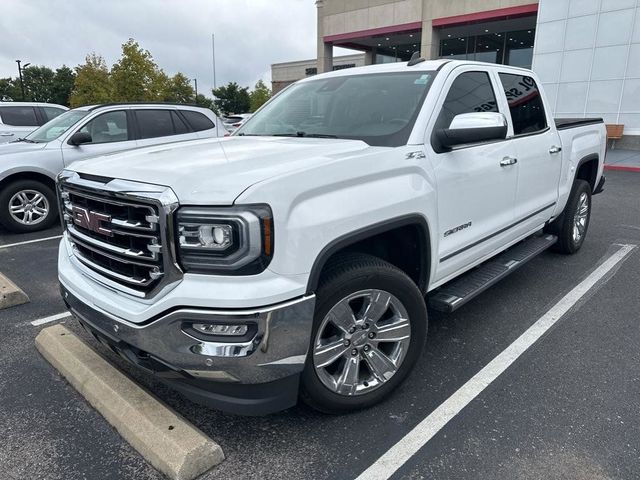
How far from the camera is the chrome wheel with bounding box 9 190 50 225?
6969mm

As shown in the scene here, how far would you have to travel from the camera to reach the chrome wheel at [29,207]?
22.9 ft

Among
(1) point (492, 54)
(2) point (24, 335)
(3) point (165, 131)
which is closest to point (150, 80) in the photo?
(1) point (492, 54)

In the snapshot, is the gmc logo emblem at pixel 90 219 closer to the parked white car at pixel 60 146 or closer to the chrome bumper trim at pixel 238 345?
the chrome bumper trim at pixel 238 345

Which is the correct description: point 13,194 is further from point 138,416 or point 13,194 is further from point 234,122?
point 234,122

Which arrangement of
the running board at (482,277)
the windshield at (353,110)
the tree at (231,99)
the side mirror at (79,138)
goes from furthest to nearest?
the tree at (231,99) → the side mirror at (79,138) → the running board at (482,277) → the windshield at (353,110)

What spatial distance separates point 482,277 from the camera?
369 cm

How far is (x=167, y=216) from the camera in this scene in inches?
81.2

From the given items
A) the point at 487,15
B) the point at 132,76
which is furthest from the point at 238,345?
the point at 132,76

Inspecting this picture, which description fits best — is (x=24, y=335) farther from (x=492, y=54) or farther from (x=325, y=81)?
(x=492, y=54)

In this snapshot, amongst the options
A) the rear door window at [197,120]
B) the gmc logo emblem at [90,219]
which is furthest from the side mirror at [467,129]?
the rear door window at [197,120]

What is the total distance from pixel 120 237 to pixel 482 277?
2.60 meters

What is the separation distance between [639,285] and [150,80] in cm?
3600

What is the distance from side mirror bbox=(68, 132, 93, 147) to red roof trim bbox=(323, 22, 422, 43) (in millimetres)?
23483

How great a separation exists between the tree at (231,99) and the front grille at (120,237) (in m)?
68.5
